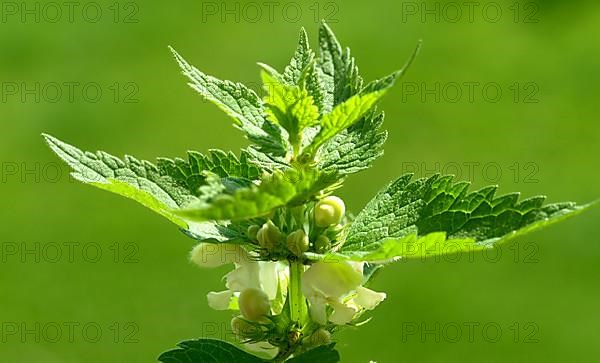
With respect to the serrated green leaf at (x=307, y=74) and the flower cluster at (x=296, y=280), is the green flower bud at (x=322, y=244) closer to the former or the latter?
the flower cluster at (x=296, y=280)

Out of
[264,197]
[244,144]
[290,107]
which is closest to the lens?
[264,197]

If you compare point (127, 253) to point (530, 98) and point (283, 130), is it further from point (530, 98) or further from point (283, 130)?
point (283, 130)

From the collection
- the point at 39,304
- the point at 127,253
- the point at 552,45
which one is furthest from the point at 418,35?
the point at 39,304

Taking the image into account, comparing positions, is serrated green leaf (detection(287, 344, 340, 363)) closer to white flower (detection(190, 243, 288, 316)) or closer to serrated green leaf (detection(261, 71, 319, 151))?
white flower (detection(190, 243, 288, 316))

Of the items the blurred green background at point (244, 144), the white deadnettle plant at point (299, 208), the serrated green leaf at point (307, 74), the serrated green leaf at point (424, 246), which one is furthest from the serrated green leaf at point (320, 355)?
the blurred green background at point (244, 144)

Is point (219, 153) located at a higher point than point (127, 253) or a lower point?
lower

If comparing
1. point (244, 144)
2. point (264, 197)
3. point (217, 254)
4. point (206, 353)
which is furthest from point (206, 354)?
point (244, 144)

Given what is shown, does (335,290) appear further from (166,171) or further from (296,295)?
(166,171)
